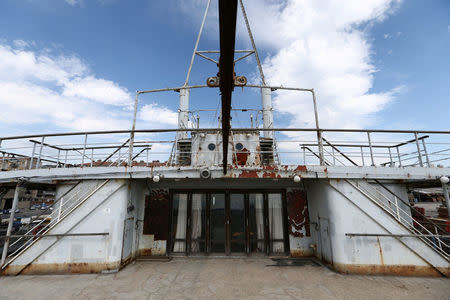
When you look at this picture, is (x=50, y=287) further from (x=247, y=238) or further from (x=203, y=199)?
(x=247, y=238)

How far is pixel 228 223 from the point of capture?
802 cm

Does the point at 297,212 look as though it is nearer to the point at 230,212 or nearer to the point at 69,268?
the point at 230,212

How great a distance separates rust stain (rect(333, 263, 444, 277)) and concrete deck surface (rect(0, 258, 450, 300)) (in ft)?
0.64

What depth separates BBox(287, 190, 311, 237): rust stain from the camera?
7.75 meters

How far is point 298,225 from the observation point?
7789mm

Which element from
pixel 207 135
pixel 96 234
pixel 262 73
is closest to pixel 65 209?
pixel 96 234

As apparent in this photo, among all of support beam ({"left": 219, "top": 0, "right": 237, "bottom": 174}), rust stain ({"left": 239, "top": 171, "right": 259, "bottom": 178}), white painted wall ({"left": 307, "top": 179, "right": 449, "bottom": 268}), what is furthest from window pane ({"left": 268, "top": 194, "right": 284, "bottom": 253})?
support beam ({"left": 219, "top": 0, "right": 237, "bottom": 174})

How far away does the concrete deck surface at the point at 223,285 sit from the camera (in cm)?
467

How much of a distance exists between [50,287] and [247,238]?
6.05 m

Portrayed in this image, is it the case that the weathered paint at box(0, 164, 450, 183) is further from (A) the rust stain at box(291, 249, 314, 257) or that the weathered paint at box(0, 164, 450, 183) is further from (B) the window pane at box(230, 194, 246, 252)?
(A) the rust stain at box(291, 249, 314, 257)

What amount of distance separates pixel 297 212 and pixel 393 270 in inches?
122

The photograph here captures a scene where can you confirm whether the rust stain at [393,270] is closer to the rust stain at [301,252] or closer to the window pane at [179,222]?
the rust stain at [301,252]

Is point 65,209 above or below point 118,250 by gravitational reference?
above

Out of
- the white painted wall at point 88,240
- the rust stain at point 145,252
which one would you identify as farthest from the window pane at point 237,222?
the white painted wall at point 88,240
